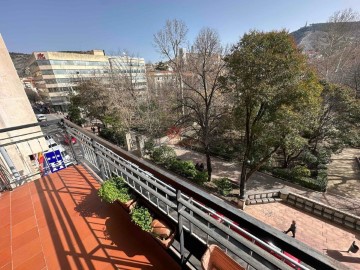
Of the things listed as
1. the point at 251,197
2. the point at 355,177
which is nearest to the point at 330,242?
the point at 251,197

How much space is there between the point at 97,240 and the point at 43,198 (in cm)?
164

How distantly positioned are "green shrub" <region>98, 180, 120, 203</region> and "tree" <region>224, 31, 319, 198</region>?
6093mm

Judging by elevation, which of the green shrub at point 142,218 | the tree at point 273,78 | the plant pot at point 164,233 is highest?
the tree at point 273,78

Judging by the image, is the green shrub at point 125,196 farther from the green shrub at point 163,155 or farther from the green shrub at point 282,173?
the green shrub at point 282,173

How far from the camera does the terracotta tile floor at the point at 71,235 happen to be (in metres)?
2.06

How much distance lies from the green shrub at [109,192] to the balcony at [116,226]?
0.65ft

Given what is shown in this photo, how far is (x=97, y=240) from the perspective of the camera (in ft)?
7.43

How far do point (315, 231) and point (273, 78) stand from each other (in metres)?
6.38

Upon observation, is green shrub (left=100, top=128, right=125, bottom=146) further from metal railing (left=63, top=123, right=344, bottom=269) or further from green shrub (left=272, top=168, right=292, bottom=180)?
metal railing (left=63, top=123, right=344, bottom=269)

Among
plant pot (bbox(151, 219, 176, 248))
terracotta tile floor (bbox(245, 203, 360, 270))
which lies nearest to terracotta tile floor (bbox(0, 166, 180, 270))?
plant pot (bbox(151, 219, 176, 248))

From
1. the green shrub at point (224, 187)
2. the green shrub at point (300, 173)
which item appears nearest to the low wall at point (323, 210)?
the green shrub at point (300, 173)

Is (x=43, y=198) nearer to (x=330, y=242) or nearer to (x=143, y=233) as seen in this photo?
(x=143, y=233)

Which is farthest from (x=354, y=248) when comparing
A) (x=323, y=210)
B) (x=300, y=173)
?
(x=300, y=173)

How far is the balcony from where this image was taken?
4.60ft
